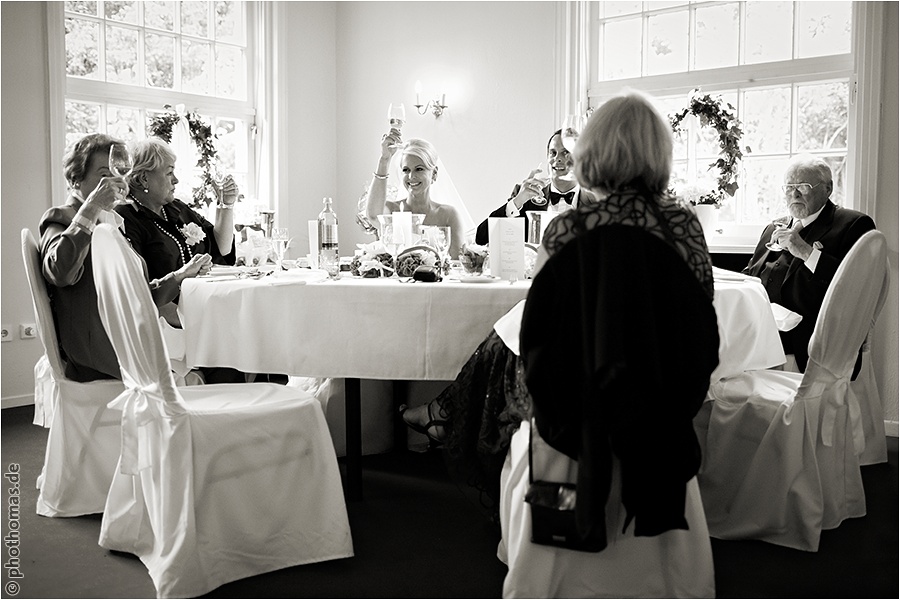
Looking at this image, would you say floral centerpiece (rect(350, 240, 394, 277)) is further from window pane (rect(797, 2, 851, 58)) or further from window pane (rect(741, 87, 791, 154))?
window pane (rect(797, 2, 851, 58))

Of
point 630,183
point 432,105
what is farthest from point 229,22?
point 630,183

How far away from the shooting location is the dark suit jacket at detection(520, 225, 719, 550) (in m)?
1.87

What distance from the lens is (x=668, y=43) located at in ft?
17.0

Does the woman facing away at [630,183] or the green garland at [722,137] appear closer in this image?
the woman facing away at [630,183]

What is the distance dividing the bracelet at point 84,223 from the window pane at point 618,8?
371 centimetres

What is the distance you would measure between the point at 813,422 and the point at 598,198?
1191 mm

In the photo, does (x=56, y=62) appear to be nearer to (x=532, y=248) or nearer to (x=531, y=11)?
(x=531, y=11)

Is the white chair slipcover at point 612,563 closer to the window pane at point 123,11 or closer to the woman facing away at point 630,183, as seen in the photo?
the woman facing away at point 630,183

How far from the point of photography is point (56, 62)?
488 cm

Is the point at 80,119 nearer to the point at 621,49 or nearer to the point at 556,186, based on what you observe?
the point at 556,186

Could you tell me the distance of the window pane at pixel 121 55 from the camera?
5.39 meters

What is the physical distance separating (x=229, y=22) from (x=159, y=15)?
0.56m

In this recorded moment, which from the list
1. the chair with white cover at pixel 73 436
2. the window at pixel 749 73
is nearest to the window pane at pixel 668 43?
the window at pixel 749 73

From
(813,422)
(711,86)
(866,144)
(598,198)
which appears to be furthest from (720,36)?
(598,198)
